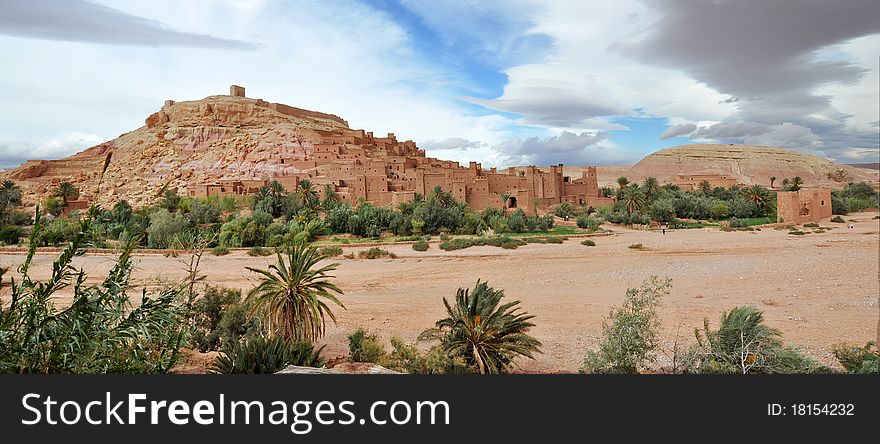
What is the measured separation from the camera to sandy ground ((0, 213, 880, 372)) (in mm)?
8094

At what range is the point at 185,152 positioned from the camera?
4828 cm

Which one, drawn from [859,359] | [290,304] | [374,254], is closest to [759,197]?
[374,254]

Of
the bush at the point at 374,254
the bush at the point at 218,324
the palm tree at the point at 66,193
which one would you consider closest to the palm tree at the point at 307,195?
the bush at the point at 374,254

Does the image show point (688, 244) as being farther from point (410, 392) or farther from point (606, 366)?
point (410, 392)

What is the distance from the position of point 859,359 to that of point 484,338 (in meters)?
4.69

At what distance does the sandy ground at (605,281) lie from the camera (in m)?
8.09

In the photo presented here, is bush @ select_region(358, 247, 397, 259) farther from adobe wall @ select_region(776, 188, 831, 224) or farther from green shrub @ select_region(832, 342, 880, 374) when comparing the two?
adobe wall @ select_region(776, 188, 831, 224)

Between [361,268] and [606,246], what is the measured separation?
1028 centimetres

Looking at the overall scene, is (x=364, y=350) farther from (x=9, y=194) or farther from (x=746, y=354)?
(x=9, y=194)

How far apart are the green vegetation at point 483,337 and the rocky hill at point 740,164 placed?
7471cm

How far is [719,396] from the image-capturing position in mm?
3459

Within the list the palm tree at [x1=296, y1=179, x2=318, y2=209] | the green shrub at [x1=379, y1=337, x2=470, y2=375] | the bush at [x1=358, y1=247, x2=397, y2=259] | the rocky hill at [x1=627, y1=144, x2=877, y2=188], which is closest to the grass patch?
the bush at [x1=358, y1=247, x2=397, y2=259]

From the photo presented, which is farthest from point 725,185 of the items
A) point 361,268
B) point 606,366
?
point 606,366

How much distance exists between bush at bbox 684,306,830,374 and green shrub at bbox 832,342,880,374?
0.37 meters
